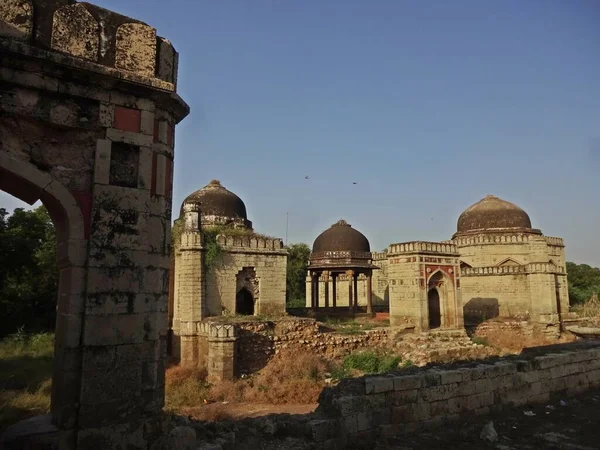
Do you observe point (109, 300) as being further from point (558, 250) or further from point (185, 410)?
point (558, 250)

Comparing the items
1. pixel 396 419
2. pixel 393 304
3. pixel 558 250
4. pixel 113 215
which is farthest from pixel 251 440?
pixel 558 250

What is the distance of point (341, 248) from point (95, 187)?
17392 millimetres

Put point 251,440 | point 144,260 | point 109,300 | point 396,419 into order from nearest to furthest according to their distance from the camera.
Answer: point 109,300 < point 144,260 < point 251,440 < point 396,419

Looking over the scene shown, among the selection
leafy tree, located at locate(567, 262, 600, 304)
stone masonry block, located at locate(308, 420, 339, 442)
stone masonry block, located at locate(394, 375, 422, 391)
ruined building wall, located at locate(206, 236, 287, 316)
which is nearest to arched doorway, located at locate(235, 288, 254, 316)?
ruined building wall, located at locate(206, 236, 287, 316)

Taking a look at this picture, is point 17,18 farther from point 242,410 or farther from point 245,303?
point 245,303

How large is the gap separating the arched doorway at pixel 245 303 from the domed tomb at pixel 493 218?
15272mm

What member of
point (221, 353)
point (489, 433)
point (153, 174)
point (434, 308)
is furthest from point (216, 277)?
point (153, 174)

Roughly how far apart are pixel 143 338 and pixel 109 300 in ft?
1.52

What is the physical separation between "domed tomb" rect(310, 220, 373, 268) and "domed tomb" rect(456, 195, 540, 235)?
890 cm

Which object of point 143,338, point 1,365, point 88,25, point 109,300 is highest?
point 88,25

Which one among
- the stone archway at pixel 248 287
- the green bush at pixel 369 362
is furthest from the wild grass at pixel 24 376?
the green bush at pixel 369 362

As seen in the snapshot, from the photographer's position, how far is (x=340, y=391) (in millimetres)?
6008

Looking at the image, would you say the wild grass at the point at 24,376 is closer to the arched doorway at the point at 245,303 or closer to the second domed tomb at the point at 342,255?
the arched doorway at the point at 245,303

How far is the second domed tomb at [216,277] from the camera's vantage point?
49.6ft
